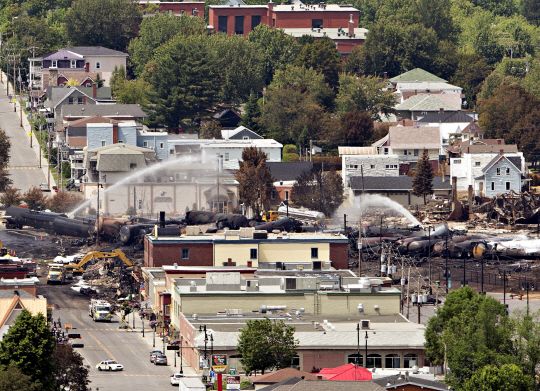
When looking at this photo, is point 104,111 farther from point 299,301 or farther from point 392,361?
point 392,361

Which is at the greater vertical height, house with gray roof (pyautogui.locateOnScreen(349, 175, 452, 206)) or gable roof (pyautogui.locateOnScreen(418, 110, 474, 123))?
gable roof (pyautogui.locateOnScreen(418, 110, 474, 123))

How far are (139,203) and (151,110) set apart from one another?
44.6m

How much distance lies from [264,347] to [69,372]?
36.2 feet

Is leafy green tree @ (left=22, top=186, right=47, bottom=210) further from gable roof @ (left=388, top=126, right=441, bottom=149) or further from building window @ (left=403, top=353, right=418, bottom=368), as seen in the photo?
building window @ (left=403, top=353, right=418, bottom=368)

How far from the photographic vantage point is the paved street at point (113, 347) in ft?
267

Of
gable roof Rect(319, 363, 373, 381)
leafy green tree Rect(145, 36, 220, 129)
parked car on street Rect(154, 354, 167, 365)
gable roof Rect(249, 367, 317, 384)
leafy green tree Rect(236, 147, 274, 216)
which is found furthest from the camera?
leafy green tree Rect(145, 36, 220, 129)

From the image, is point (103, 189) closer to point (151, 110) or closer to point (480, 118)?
point (151, 110)

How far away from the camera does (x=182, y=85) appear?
19275 centimetres

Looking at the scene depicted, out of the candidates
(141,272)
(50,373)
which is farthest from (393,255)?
(50,373)

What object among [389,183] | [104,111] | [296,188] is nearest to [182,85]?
[104,111]

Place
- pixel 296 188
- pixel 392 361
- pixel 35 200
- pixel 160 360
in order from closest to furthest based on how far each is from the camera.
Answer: pixel 392 361 < pixel 160 360 < pixel 35 200 < pixel 296 188

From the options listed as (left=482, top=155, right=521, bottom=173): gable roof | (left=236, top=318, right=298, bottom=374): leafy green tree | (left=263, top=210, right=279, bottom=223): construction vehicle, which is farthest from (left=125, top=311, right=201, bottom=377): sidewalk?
(left=482, top=155, right=521, bottom=173): gable roof

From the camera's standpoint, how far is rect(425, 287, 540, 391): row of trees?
69.8 m

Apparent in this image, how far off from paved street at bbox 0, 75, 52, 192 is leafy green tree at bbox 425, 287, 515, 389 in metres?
88.9
